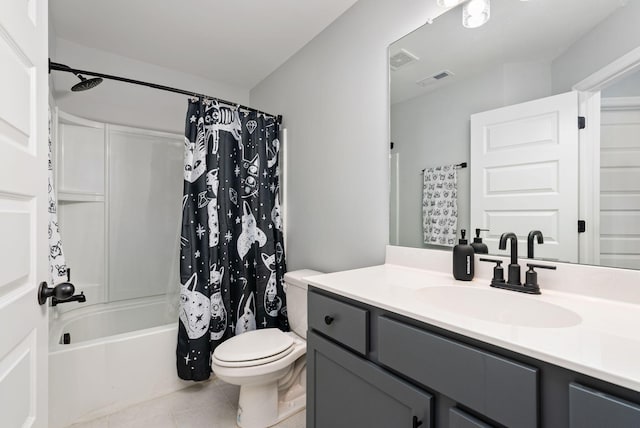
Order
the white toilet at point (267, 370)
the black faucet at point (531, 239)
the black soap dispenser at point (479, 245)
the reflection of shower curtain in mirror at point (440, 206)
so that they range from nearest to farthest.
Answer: the black faucet at point (531, 239) < the black soap dispenser at point (479, 245) < the reflection of shower curtain in mirror at point (440, 206) < the white toilet at point (267, 370)

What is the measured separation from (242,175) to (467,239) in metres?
1.51

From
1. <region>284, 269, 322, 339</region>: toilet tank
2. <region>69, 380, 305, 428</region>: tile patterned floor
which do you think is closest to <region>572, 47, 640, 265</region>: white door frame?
<region>284, 269, 322, 339</region>: toilet tank

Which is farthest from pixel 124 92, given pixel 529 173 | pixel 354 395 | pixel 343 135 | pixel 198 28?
pixel 529 173

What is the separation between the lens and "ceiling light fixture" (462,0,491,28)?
1.24 m

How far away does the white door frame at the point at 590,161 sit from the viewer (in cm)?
96

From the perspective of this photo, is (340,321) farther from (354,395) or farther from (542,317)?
(542,317)

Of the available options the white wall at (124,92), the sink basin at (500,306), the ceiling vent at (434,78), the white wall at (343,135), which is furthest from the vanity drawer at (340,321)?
the white wall at (124,92)

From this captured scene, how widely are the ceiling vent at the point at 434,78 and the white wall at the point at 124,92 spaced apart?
6.55 ft

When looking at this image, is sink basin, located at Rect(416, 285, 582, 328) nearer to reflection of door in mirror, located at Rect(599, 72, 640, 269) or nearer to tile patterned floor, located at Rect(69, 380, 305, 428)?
reflection of door in mirror, located at Rect(599, 72, 640, 269)

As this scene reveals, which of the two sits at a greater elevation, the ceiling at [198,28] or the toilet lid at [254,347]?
the ceiling at [198,28]

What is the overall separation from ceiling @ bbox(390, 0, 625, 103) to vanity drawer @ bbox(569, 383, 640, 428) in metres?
1.09

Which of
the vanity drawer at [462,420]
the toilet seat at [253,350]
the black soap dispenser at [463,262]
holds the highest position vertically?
the black soap dispenser at [463,262]

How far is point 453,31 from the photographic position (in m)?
1.34

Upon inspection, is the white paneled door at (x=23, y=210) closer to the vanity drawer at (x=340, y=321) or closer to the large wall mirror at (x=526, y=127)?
the vanity drawer at (x=340, y=321)
